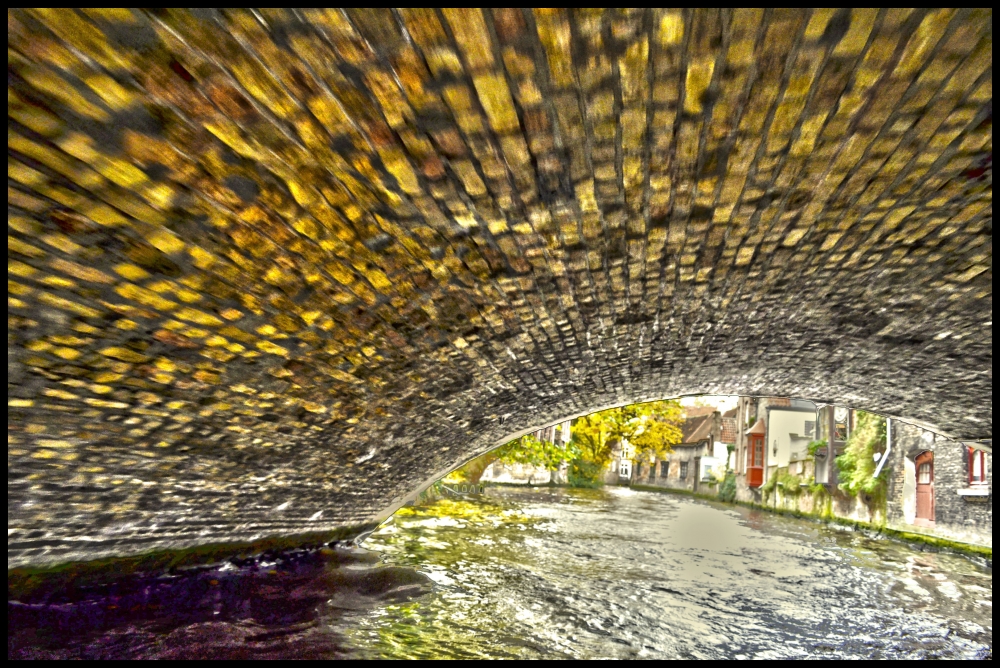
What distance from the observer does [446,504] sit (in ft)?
46.9

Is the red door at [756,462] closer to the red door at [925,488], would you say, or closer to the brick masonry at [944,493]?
the brick masonry at [944,493]

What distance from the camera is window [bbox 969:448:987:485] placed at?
13008 millimetres

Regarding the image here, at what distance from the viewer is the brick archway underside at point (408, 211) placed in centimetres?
185

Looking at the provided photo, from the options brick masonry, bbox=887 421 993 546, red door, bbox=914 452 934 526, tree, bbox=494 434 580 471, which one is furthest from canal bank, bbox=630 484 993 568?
tree, bbox=494 434 580 471

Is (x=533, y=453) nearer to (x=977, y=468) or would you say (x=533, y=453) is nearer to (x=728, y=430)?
(x=977, y=468)

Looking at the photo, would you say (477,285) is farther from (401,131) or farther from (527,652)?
(527,652)

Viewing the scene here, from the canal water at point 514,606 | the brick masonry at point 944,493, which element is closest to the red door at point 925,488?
the brick masonry at point 944,493

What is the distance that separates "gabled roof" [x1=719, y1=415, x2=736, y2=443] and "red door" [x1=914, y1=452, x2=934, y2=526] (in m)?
25.0

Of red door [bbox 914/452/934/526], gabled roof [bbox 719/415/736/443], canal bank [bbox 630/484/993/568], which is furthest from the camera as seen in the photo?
gabled roof [bbox 719/415/736/443]

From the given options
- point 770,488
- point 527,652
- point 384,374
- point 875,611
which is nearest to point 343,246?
point 384,374

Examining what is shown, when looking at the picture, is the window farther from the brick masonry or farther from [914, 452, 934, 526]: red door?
[914, 452, 934, 526]: red door

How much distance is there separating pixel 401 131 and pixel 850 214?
2406mm

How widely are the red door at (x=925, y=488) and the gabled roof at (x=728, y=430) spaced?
2501cm

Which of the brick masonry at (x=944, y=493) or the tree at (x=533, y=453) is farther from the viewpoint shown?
the tree at (x=533, y=453)
